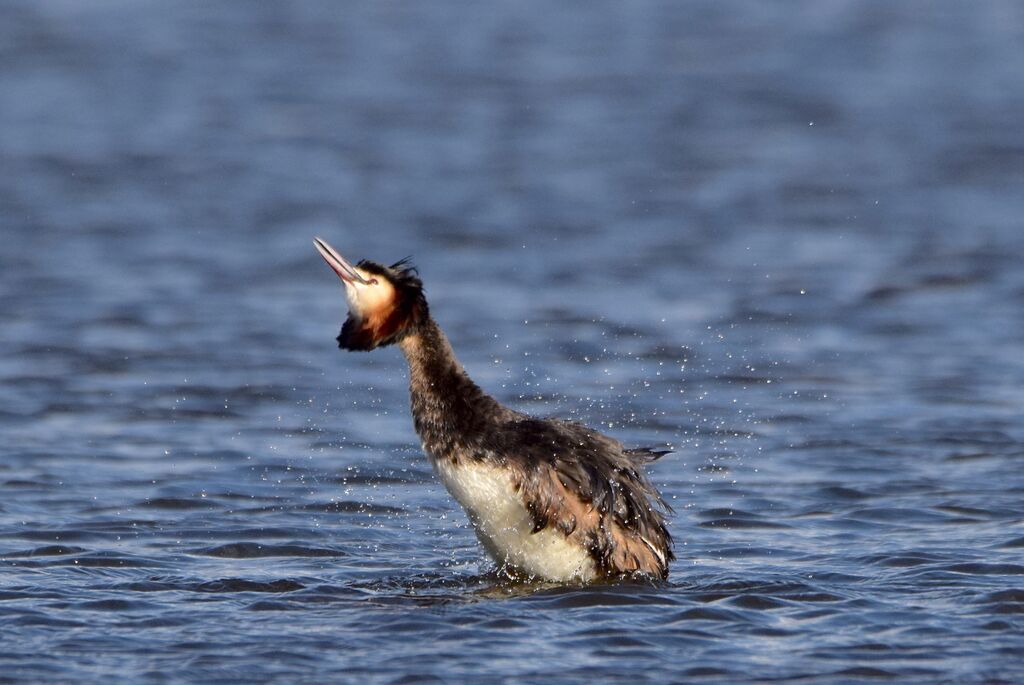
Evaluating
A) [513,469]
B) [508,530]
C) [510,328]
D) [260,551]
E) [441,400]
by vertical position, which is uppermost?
[510,328]

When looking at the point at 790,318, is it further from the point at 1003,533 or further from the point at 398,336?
the point at 398,336

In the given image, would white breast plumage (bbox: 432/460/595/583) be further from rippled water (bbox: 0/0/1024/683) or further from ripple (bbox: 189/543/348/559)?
ripple (bbox: 189/543/348/559)

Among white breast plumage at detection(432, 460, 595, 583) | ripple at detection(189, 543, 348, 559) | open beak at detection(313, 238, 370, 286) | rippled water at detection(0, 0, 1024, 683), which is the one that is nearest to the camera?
rippled water at detection(0, 0, 1024, 683)

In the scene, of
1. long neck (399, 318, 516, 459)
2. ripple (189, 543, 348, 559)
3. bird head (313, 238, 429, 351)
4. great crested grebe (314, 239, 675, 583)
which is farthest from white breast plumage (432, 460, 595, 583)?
ripple (189, 543, 348, 559)

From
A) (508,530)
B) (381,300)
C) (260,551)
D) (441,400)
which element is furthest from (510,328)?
(508,530)

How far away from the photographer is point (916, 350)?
13.0 m

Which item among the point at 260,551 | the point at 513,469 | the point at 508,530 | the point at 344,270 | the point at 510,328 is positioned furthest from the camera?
the point at 510,328

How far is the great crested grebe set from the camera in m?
7.72

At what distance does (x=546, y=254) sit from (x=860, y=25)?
12726 millimetres

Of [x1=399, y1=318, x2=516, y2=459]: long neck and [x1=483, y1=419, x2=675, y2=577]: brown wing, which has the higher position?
[x1=399, y1=318, x2=516, y2=459]: long neck

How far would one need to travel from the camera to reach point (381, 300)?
314 inches

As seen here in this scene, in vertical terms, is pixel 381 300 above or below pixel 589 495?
above

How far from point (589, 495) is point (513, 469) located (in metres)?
0.38

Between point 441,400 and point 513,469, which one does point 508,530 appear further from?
point 441,400
